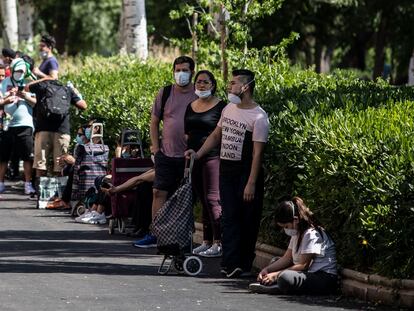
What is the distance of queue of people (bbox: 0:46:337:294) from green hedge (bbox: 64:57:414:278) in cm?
30

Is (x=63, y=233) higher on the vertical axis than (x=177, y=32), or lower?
lower

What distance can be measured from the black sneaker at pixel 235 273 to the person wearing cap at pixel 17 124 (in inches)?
337

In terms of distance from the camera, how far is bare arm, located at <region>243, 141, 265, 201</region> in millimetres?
12203

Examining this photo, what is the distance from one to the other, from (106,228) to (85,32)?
163 feet

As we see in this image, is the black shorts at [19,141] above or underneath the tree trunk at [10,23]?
underneath

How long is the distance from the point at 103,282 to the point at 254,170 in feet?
5.62

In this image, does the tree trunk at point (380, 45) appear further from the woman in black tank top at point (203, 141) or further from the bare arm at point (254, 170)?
the bare arm at point (254, 170)

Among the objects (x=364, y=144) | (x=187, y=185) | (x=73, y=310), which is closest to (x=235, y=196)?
(x=187, y=185)

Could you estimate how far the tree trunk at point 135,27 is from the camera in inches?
1069

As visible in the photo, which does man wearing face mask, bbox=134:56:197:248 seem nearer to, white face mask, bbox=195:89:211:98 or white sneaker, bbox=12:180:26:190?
white face mask, bbox=195:89:211:98

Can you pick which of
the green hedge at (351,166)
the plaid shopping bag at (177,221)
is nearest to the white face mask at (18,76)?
the green hedge at (351,166)

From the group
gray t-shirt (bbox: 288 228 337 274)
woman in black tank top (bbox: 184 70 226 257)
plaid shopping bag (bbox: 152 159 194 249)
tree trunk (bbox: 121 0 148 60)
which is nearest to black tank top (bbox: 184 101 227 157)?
woman in black tank top (bbox: 184 70 226 257)

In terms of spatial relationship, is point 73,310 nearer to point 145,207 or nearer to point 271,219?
point 271,219

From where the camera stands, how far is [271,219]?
1302cm
